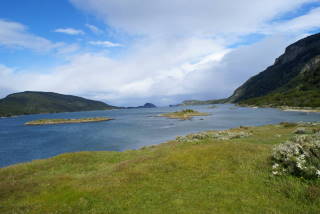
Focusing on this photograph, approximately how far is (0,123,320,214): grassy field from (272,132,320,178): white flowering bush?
88 cm

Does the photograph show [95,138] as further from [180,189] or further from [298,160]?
[298,160]

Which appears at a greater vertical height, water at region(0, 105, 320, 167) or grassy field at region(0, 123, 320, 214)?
grassy field at region(0, 123, 320, 214)

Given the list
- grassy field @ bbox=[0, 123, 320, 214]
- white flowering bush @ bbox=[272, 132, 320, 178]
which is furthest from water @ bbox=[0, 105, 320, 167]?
white flowering bush @ bbox=[272, 132, 320, 178]

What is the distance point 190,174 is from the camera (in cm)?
2088

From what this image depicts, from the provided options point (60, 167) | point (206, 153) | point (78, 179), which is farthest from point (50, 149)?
point (206, 153)

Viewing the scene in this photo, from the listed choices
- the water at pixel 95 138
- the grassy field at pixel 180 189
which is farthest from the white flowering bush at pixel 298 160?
the water at pixel 95 138

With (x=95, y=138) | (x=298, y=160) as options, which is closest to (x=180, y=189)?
(x=298, y=160)

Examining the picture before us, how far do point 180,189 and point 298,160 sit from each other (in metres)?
10.7

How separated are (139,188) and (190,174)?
5255mm

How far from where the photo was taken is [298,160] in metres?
18.8

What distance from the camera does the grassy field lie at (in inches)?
575

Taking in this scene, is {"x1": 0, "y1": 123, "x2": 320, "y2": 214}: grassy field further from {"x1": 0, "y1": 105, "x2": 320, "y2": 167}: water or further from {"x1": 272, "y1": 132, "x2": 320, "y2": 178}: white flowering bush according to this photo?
{"x1": 0, "y1": 105, "x2": 320, "y2": 167}: water

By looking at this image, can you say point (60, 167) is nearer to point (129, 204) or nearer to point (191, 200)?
point (129, 204)

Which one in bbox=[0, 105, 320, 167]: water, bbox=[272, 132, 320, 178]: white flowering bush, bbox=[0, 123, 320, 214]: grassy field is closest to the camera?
bbox=[0, 123, 320, 214]: grassy field
